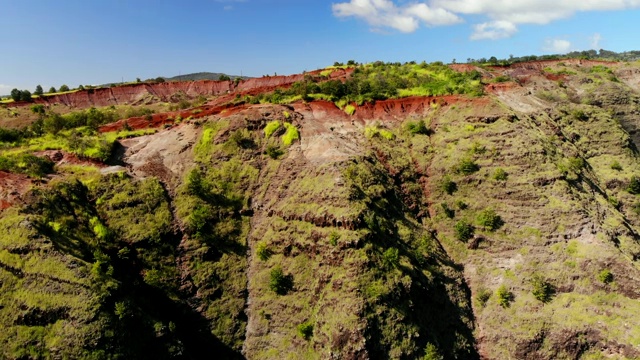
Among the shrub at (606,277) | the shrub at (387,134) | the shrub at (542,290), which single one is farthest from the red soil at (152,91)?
the shrub at (606,277)

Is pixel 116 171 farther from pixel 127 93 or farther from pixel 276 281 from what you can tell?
pixel 127 93

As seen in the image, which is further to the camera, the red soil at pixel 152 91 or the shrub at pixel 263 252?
the red soil at pixel 152 91

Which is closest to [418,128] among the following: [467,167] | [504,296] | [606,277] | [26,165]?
[467,167]

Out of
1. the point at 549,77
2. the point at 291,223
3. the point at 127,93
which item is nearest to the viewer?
the point at 291,223

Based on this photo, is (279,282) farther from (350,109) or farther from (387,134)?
(350,109)

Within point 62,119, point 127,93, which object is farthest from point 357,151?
point 127,93

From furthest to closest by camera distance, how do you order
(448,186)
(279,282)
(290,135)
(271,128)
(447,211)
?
(271,128) < (290,135) < (448,186) < (447,211) < (279,282)

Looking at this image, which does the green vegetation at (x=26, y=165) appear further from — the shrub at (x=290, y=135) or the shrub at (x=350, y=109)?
the shrub at (x=350, y=109)
